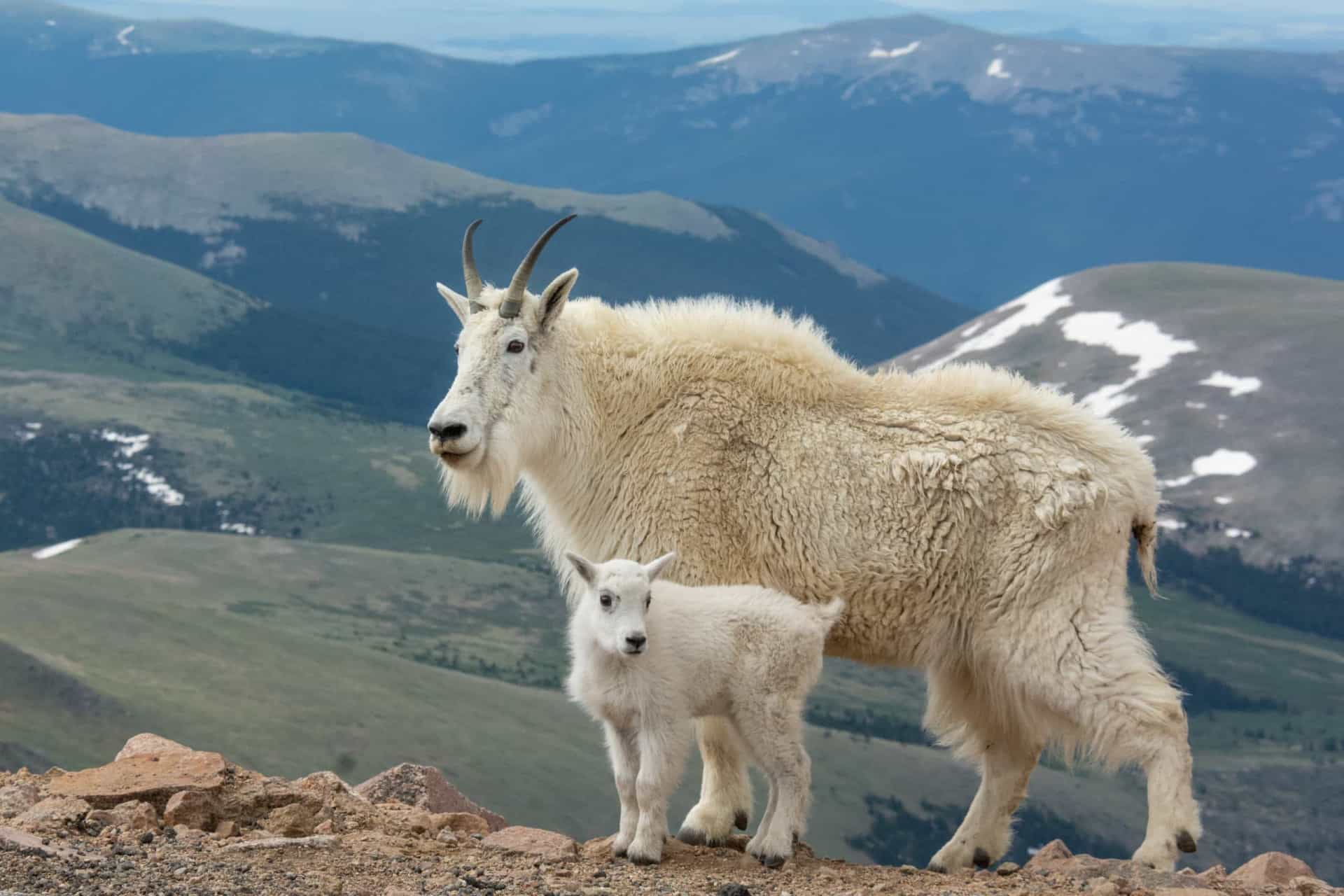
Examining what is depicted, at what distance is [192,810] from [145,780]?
1.67ft

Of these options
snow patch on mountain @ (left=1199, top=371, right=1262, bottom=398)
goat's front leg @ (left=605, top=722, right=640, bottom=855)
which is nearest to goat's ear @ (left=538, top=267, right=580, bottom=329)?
goat's front leg @ (left=605, top=722, right=640, bottom=855)

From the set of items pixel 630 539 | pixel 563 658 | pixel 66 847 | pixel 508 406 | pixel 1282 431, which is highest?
pixel 1282 431

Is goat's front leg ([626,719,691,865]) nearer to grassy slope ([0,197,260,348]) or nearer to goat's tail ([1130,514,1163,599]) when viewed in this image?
goat's tail ([1130,514,1163,599])

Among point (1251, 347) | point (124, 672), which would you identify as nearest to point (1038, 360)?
point (1251, 347)

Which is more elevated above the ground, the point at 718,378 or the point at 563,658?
the point at 718,378

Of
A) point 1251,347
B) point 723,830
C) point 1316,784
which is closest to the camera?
point 723,830

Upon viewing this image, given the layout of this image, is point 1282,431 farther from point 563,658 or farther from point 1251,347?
point 563,658

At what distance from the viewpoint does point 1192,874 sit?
10.2 m

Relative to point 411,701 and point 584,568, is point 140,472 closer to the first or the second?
point 411,701

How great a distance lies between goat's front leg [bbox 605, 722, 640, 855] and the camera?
984cm

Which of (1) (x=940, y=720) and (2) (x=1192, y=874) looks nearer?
(2) (x=1192, y=874)

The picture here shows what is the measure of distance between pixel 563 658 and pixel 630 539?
95.3 meters

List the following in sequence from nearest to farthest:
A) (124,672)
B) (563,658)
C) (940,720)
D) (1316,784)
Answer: (940,720)
(124,672)
(1316,784)
(563,658)

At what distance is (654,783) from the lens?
31.6 ft
